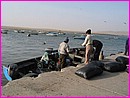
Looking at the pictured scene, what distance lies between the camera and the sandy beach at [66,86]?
564 centimetres

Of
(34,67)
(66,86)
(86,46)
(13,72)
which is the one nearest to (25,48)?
(34,67)

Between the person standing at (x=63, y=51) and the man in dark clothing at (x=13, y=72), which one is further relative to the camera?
the man in dark clothing at (x=13, y=72)

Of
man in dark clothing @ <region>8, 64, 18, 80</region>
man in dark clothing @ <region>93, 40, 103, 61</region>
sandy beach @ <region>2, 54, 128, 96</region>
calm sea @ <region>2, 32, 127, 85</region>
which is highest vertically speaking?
man in dark clothing @ <region>93, 40, 103, 61</region>

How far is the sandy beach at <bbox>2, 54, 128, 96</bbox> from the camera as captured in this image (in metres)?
5.64

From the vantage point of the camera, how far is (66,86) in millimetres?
6223

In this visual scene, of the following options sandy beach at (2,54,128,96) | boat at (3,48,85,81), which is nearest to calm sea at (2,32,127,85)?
boat at (3,48,85,81)

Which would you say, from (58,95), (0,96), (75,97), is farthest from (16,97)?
(75,97)

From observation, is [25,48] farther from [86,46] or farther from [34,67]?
[86,46]

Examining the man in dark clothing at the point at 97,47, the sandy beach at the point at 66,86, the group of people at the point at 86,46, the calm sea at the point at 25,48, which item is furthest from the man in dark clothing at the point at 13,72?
the man in dark clothing at the point at 97,47

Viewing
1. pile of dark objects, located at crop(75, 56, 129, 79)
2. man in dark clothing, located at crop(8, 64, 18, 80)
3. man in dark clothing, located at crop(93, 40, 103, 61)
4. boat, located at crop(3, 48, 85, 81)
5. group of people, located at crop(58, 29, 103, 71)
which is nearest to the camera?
pile of dark objects, located at crop(75, 56, 129, 79)

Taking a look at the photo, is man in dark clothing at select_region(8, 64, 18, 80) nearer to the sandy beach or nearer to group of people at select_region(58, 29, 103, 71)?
group of people at select_region(58, 29, 103, 71)

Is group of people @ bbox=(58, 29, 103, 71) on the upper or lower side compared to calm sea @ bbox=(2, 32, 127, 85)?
upper

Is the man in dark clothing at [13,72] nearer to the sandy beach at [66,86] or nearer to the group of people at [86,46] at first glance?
the group of people at [86,46]

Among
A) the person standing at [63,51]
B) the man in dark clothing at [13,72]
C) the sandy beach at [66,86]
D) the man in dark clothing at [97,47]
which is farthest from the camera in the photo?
the man in dark clothing at [97,47]
